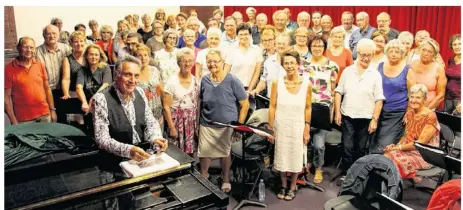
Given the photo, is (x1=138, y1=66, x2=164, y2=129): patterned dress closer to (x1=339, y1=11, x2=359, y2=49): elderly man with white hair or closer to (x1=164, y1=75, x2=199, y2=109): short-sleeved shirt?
(x1=164, y1=75, x2=199, y2=109): short-sleeved shirt

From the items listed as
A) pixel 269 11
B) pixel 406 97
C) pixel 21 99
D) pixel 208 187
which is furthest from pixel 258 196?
pixel 269 11

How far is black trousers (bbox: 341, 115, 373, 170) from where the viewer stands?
4008mm

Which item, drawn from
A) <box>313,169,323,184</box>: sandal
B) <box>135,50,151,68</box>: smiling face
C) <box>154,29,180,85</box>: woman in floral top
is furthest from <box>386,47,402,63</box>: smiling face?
<box>135,50,151,68</box>: smiling face

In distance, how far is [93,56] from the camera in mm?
3887

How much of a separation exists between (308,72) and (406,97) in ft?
2.96

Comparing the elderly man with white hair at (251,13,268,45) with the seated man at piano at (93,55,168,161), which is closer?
the seated man at piano at (93,55,168,161)

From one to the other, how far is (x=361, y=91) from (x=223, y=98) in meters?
1.24

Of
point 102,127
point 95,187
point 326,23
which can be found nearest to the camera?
point 95,187

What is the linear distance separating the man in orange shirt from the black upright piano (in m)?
1.53

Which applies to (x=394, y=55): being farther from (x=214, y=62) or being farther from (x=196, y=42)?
(x=196, y=42)

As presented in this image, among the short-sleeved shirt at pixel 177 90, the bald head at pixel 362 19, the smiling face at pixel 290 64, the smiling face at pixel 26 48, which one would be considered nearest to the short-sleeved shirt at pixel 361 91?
the smiling face at pixel 290 64

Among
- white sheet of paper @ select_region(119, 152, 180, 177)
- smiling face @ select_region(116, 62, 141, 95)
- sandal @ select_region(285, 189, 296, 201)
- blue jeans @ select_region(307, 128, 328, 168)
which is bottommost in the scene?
sandal @ select_region(285, 189, 296, 201)

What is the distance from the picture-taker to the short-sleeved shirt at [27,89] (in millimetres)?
3566

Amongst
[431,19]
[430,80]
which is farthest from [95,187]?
[431,19]
